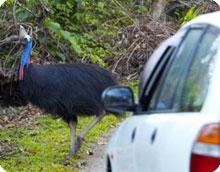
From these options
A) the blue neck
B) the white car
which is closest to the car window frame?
the white car

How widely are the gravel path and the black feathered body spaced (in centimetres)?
55

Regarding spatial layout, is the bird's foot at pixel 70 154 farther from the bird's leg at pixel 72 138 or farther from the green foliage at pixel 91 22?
the green foliage at pixel 91 22

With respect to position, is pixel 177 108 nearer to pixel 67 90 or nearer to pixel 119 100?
pixel 119 100

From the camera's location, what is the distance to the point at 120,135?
4.34 m

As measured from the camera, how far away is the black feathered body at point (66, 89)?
350 inches

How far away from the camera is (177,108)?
3.30 m

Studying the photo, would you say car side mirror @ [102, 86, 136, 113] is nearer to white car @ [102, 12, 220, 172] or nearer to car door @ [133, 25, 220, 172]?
white car @ [102, 12, 220, 172]

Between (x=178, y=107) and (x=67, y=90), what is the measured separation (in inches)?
225

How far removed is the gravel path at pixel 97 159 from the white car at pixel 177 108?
12.6ft

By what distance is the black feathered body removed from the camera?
29.2ft

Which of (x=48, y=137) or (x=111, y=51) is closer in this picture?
(x=48, y=137)

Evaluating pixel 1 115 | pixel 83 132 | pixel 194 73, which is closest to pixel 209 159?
pixel 194 73

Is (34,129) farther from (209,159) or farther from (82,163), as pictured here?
(209,159)

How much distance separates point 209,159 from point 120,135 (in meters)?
1.63
